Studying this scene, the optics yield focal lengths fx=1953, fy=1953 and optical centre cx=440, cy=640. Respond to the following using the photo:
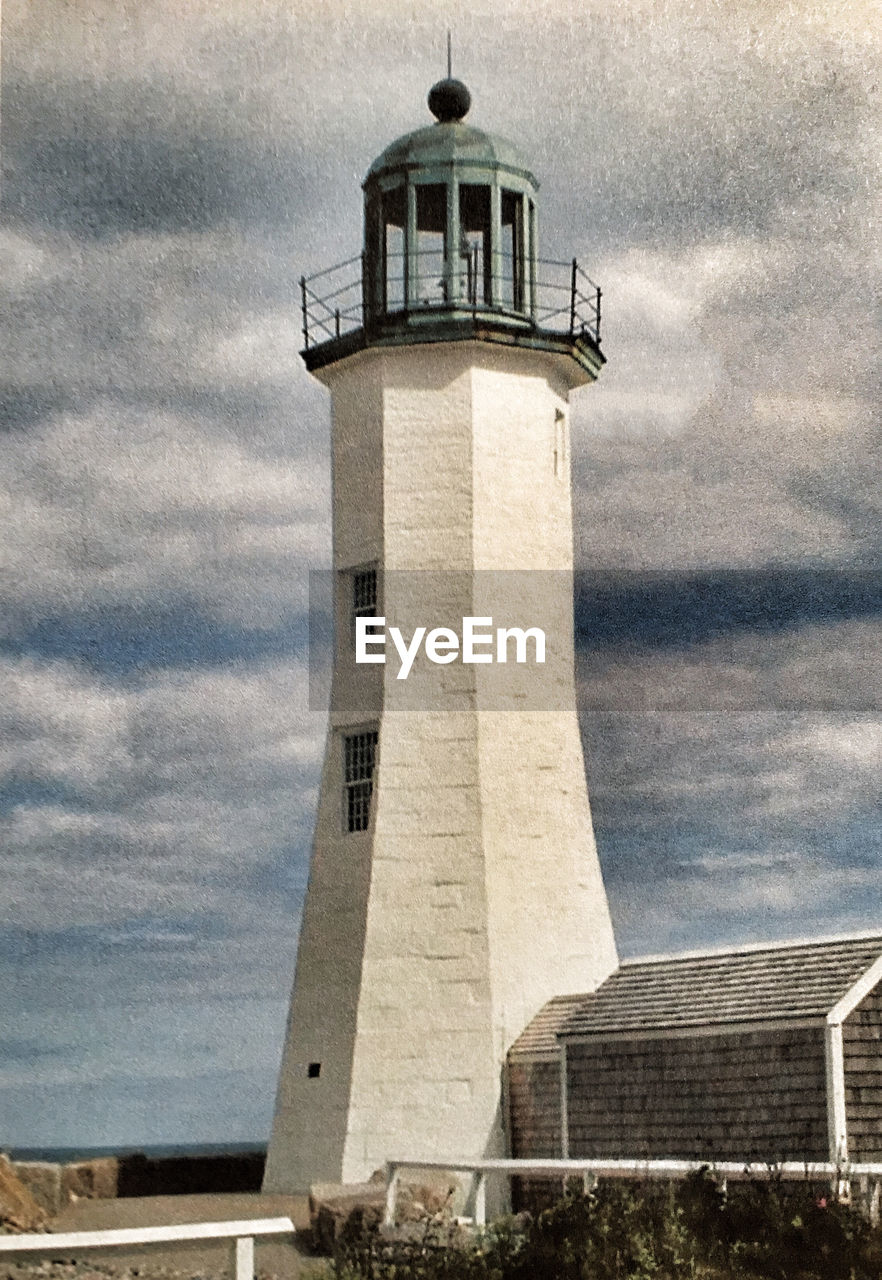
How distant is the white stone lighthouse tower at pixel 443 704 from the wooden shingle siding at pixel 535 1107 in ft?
0.59

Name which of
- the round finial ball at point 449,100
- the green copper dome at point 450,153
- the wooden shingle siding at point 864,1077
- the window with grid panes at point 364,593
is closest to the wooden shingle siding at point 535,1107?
the wooden shingle siding at point 864,1077

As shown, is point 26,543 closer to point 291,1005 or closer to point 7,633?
point 7,633

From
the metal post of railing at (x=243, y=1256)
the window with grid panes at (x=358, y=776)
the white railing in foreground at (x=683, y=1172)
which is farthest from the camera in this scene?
the window with grid panes at (x=358, y=776)

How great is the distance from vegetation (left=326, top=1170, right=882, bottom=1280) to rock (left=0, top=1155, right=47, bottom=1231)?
4.30 m

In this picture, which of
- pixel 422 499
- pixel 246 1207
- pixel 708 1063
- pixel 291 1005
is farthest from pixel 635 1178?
pixel 422 499

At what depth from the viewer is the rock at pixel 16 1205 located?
54.5ft

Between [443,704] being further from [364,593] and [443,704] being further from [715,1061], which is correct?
[715,1061]

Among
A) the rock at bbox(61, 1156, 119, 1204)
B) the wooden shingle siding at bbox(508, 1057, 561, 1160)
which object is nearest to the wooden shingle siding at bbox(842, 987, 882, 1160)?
the wooden shingle siding at bbox(508, 1057, 561, 1160)

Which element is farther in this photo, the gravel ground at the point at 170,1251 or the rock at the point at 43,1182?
the rock at the point at 43,1182

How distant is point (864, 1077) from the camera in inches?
657

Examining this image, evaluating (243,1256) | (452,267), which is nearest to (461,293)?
(452,267)

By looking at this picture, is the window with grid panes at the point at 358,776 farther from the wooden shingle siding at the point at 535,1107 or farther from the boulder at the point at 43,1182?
the boulder at the point at 43,1182

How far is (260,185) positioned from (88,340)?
7.34 feet

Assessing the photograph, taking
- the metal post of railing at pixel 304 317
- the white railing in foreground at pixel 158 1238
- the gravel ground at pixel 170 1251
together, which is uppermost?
the metal post of railing at pixel 304 317
